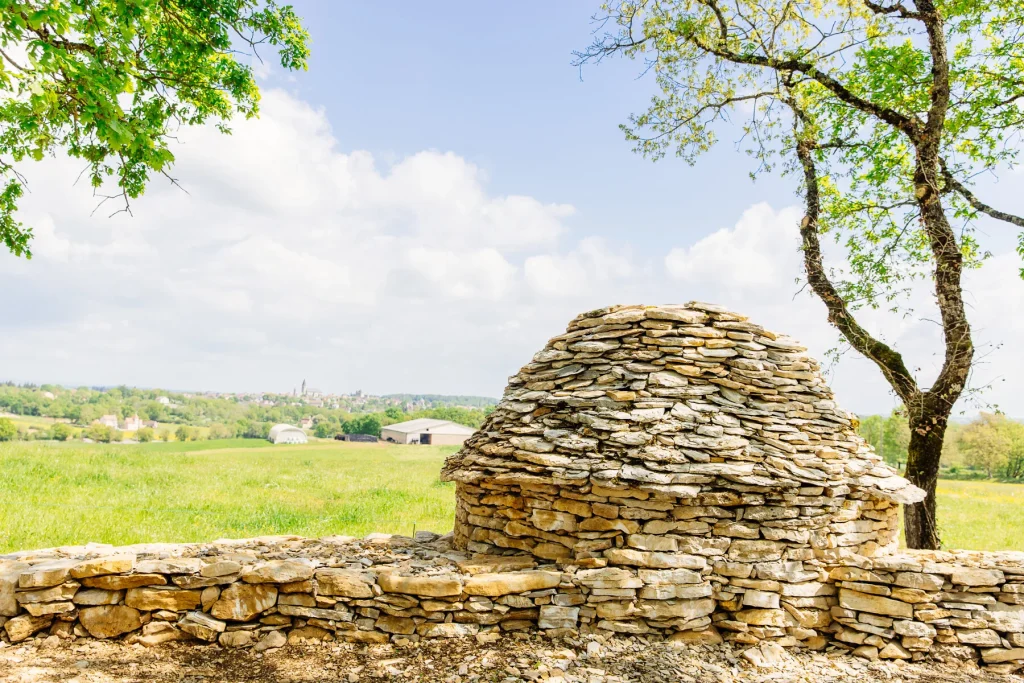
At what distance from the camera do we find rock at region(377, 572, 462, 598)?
5.08 meters

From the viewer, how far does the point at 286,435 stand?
86.1 ft

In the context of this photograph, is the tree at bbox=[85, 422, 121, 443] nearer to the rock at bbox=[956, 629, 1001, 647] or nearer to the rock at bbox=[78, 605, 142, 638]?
the rock at bbox=[78, 605, 142, 638]

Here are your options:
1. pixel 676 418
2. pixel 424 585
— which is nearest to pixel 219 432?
pixel 424 585

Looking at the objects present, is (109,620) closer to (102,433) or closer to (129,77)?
(129,77)

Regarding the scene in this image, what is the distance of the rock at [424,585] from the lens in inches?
200

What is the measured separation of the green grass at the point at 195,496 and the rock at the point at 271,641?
440 centimetres

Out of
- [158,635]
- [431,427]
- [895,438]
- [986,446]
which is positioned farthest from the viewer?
[431,427]

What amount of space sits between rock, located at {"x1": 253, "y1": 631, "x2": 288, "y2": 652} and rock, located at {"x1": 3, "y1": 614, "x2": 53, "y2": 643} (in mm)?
2085

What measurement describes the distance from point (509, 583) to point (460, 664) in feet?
2.63

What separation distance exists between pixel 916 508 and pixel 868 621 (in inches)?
158

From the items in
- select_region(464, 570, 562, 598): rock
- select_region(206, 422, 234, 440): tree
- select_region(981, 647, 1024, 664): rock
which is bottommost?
select_region(981, 647, 1024, 664): rock

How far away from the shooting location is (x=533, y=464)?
18.2ft

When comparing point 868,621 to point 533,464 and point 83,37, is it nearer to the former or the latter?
point 533,464

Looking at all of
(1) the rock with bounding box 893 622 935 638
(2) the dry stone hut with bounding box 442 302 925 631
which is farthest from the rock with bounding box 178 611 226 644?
(1) the rock with bounding box 893 622 935 638
